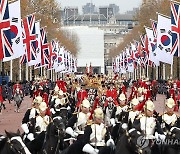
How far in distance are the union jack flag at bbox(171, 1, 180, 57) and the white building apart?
12524cm

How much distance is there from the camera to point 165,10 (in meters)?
62.9

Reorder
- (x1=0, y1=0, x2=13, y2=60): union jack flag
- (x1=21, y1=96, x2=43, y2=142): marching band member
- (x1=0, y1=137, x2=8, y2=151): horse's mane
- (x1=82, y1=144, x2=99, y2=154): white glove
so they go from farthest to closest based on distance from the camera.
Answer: (x1=0, y1=0, x2=13, y2=60): union jack flag < (x1=21, y1=96, x2=43, y2=142): marching band member < (x1=82, y1=144, x2=99, y2=154): white glove < (x1=0, y1=137, x2=8, y2=151): horse's mane

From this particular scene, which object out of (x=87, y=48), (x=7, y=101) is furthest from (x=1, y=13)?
(x=87, y=48)

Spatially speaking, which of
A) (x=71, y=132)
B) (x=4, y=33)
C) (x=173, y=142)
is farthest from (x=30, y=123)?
(x=4, y=33)

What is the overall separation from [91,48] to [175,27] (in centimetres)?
12888

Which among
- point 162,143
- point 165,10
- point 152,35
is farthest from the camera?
point 165,10

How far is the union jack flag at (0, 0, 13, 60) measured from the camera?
26094 mm

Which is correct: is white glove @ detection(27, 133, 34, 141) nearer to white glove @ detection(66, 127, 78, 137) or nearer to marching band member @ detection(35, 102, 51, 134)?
marching band member @ detection(35, 102, 51, 134)

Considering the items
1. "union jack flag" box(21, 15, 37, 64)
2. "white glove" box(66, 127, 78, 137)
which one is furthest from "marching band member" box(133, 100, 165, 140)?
"union jack flag" box(21, 15, 37, 64)

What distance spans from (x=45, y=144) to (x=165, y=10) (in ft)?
171

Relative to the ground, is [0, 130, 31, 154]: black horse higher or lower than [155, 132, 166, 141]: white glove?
higher

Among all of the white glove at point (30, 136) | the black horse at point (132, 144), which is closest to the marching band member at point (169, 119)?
the white glove at point (30, 136)

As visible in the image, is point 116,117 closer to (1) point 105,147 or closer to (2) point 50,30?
(1) point 105,147

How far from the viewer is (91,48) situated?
162000mm
